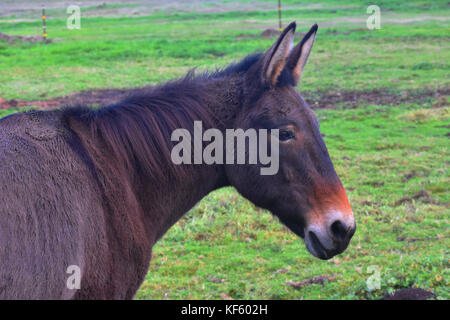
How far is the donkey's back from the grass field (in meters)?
2.89

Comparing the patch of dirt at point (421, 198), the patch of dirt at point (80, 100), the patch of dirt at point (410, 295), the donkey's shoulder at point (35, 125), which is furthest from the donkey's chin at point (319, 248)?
the patch of dirt at point (80, 100)

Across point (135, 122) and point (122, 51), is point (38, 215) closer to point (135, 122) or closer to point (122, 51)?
point (135, 122)


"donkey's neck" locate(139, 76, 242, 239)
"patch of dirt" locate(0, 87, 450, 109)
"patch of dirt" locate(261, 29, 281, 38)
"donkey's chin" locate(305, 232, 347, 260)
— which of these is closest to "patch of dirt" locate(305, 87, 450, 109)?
"patch of dirt" locate(0, 87, 450, 109)

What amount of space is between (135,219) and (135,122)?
25.3 inches

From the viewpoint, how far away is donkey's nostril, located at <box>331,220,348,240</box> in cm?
331

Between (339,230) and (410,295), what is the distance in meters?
2.04

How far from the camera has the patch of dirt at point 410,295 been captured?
16.0ft

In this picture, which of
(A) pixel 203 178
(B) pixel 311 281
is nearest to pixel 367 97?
(B) pixel 311 281

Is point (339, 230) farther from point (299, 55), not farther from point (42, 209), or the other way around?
point (42, 209)

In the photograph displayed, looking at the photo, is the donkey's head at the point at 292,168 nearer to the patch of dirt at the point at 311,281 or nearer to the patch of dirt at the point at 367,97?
the patch of dirt at the point at 311,281

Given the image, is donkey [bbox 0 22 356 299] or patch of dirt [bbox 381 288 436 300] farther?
patch of dirt [bbox 381 288 436 300]

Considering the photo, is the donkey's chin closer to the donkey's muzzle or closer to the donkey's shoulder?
the donkey's muzzle

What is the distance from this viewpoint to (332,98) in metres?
15.6

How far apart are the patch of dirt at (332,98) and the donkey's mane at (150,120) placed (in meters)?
10.9
